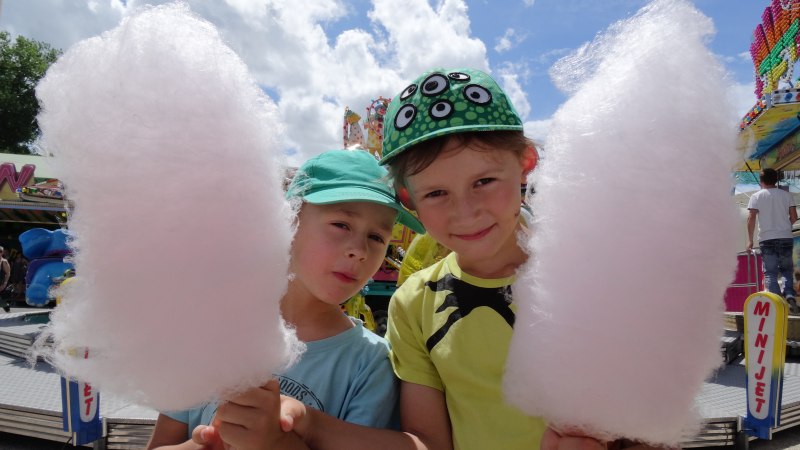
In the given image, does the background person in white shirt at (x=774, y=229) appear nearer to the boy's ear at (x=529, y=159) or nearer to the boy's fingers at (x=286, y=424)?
the boy's ear at (x=529, y=159)

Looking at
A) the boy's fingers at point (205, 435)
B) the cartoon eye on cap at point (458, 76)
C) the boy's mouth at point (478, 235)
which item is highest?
the cartoon eye on cap at point (458, 76)

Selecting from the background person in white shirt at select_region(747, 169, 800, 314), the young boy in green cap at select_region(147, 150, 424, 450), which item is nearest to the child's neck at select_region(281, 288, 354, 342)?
the young boy in green cap at select_region(147, 150, 424, 450)

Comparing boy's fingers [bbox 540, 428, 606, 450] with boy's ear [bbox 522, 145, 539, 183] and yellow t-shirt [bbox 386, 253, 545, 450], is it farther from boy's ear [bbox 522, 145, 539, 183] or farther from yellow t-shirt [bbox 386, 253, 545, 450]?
boy's ear [bbox 522, 145, 539, 183]

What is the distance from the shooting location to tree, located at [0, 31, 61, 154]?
2408cm

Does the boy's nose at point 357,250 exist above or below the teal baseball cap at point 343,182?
below

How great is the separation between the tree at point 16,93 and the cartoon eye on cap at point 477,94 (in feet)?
92.9

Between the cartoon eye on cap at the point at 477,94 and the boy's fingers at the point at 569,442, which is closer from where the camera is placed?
the boy's fingers at the point at 569,442

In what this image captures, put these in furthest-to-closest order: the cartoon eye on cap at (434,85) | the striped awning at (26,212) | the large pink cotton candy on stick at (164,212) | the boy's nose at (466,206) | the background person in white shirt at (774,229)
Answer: the striped awning at (26,212) < the background person in white shirt at (774,229) < the cartoon eye on cap at (434,85) < the boy's nose at (466,206) < the large pink cotton candy on stick at (164,212)

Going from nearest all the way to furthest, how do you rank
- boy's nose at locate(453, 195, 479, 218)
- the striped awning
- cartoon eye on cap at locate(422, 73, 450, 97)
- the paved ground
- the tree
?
boy's nose at locate(453, 195, 479, 218)
cartoon eye on cap at locate(422, 73, 450, 97)
the paved ground
the striped awning
the tree

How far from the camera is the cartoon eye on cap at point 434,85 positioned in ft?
3.85

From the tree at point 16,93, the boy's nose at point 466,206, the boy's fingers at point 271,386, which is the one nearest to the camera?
the boy's fingers at point 271,386

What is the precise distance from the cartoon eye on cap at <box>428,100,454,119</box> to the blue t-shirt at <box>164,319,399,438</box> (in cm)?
61

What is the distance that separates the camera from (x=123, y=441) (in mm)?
3057

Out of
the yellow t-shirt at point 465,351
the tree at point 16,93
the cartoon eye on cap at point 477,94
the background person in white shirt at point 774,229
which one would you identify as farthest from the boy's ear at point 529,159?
the tree at point 16,93
